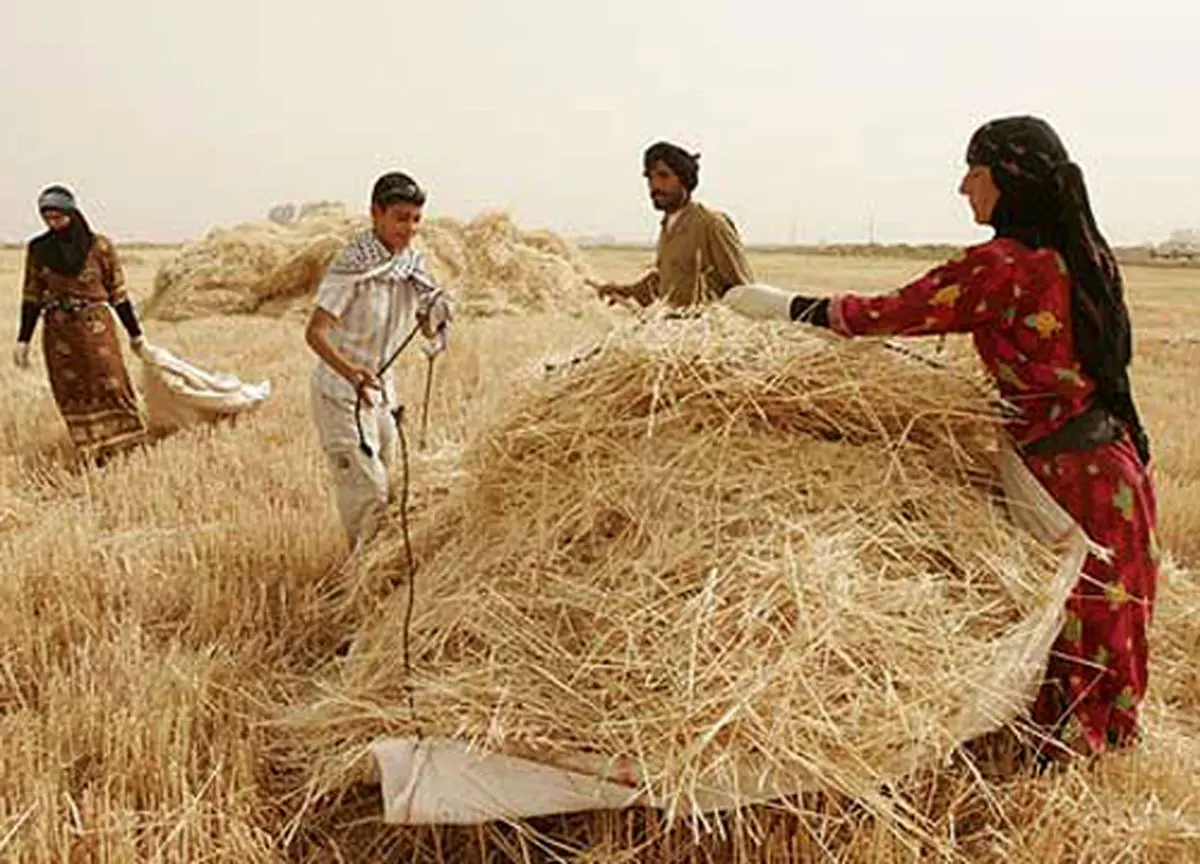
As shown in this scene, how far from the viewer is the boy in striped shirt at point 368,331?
3.74 m

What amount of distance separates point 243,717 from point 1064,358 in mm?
2259

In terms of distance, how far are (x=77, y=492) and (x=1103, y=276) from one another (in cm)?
478

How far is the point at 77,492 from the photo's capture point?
534 cm

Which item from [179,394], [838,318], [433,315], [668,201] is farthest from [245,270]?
[838,318]

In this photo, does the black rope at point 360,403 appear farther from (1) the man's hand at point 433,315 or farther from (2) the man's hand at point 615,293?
(2) the man's hand at point 615,293

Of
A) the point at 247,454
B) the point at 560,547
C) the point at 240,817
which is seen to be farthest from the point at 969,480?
the point at 247,454

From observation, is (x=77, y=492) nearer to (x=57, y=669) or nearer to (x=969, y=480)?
(x=57, y=669)

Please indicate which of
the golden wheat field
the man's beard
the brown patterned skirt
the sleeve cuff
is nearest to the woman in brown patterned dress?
the brown patterned skirt

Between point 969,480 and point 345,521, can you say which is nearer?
point 969,480

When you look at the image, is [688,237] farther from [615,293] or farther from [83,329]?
[83,329]

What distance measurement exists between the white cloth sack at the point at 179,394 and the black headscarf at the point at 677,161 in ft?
11.8

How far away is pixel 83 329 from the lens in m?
6.23

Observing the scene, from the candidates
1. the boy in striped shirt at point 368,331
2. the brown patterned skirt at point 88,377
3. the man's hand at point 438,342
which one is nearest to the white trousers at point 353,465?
the boy in striped shirt at point 368,331

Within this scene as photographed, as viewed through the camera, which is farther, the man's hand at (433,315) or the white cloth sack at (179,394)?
the white cloth sack at (179,394)
